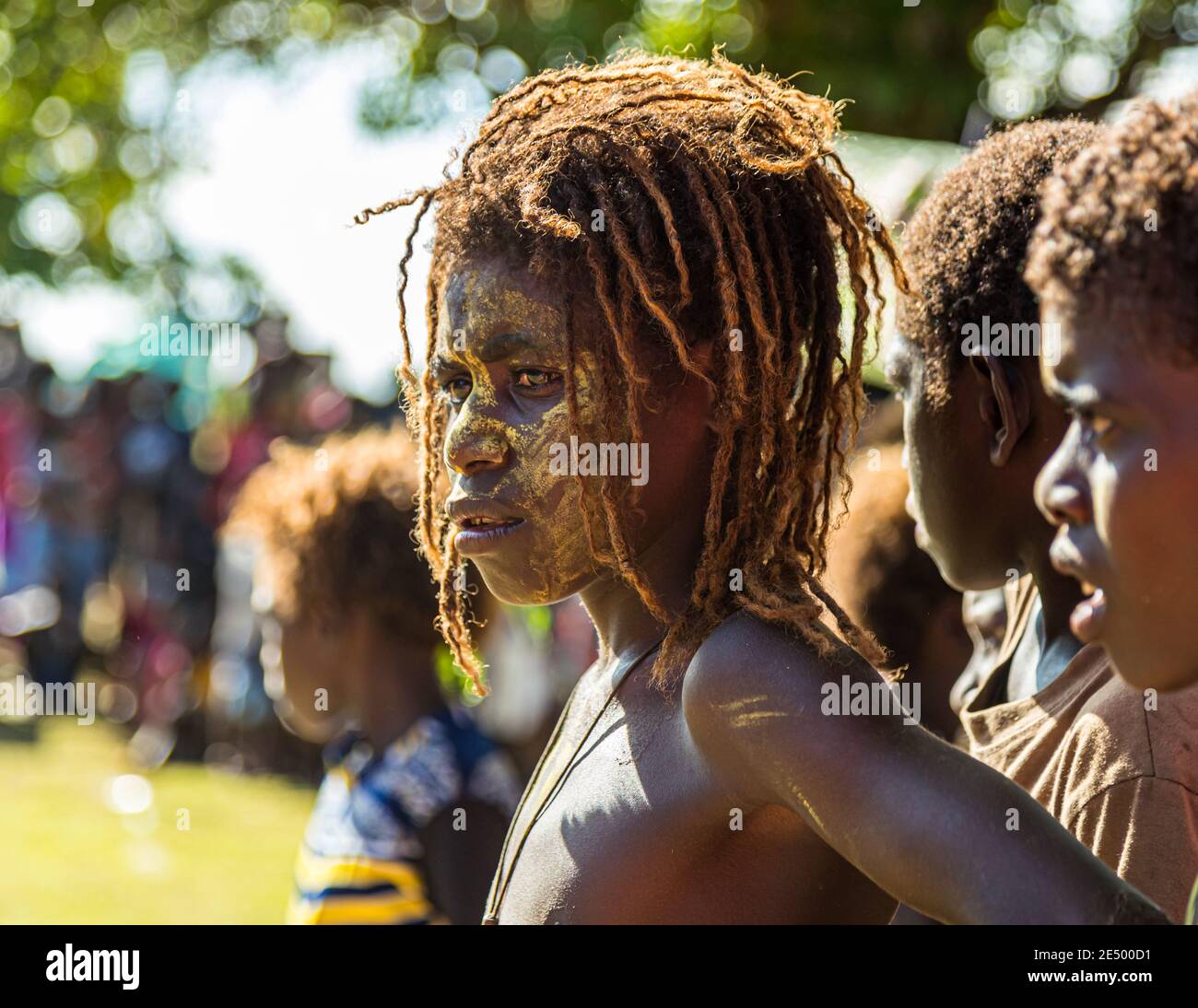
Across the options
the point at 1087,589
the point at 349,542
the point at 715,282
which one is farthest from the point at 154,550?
the point at 1087,589

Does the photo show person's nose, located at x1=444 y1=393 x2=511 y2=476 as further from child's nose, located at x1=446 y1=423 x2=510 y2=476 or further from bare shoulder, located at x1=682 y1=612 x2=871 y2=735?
bare shoulder, located at x1=682 y1=612 x2=871 y2=735

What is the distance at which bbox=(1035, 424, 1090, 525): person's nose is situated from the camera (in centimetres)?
145

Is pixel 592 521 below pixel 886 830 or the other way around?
the other way around

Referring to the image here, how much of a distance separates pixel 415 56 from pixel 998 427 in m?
8.29

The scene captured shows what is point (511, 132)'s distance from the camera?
7.25 feet

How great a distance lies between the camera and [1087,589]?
1.52m

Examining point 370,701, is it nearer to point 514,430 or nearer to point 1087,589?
point 514,430

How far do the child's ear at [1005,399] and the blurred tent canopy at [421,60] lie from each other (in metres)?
1.32

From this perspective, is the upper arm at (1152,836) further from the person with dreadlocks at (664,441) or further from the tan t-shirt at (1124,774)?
the person with dreadlocks at (664,441)

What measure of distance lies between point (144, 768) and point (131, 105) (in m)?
6.11

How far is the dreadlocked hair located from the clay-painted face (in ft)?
0.12

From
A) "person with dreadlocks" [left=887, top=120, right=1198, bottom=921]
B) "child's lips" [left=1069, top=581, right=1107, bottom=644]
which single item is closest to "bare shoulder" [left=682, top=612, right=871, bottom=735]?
"child's lips" [left=1069, top=581, right=1107, bottom=644]
